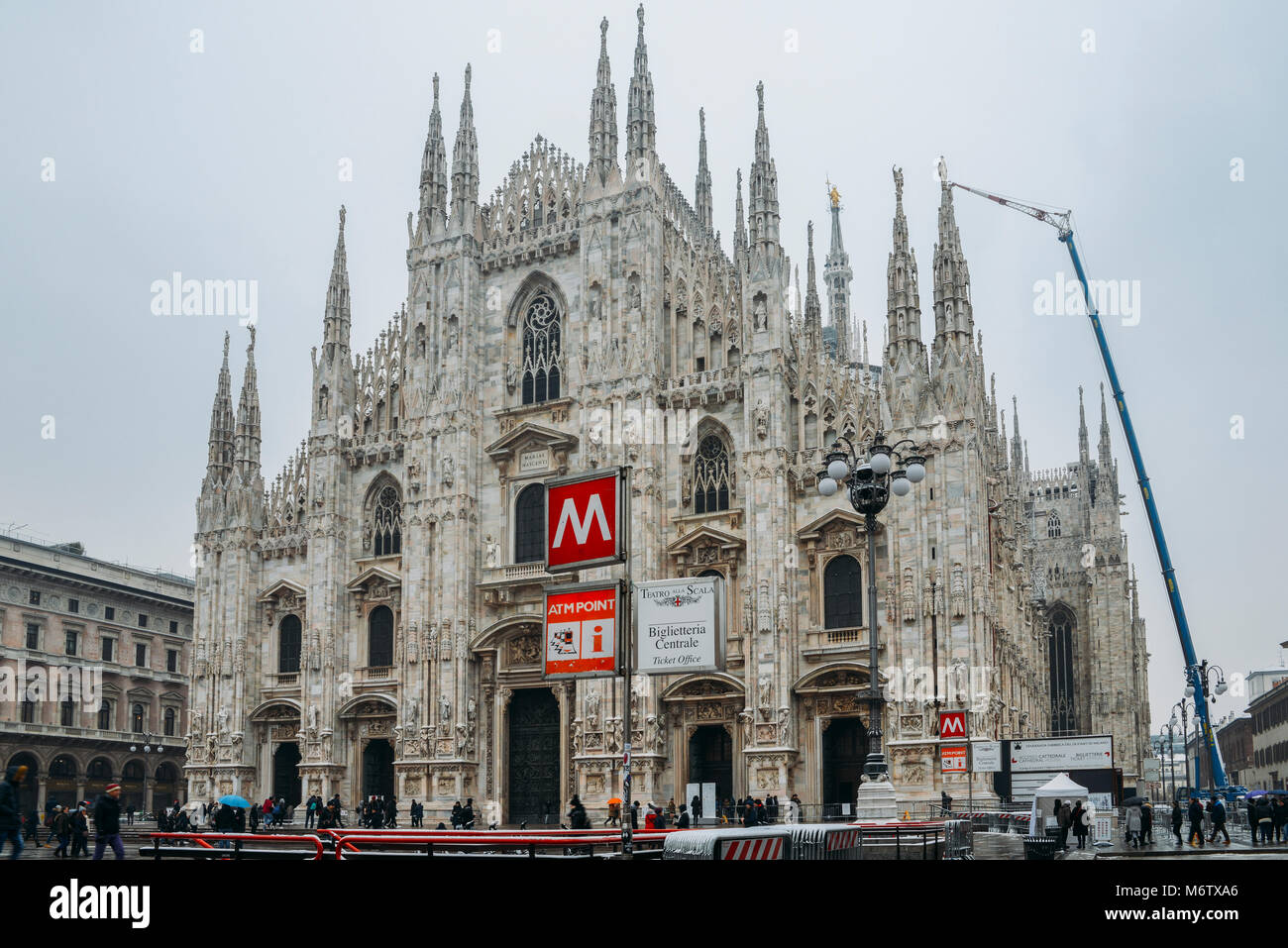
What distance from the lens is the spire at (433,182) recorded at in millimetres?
48219

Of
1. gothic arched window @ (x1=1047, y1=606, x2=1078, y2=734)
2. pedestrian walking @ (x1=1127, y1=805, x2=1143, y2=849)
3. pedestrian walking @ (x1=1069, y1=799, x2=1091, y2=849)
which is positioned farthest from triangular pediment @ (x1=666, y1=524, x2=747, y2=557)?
gothic arched window @ (x1=1047, y1=606, x2=1078, y2=734)

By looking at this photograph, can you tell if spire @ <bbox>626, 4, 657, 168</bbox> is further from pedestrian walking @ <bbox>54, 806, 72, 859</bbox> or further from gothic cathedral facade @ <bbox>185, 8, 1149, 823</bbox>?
pedestrian walking @ <bbox>54, 806, 72, 859</bbox>

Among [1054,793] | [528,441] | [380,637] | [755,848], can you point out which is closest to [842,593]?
[1054,793]

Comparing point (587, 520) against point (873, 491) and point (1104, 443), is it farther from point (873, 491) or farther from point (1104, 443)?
point (1104, 443)

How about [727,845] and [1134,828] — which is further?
[1134,828]

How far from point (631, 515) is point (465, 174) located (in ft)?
52.4

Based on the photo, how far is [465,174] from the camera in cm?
4766

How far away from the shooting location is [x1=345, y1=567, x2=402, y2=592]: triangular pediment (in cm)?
4578

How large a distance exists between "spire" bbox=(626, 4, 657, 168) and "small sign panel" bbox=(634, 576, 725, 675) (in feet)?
84.2

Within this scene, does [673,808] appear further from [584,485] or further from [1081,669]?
[1081,669]

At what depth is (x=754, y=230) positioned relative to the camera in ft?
135

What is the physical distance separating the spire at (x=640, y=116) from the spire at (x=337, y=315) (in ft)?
42.9

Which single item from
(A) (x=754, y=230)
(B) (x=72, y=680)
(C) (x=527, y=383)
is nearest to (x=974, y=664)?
(A) (x=754, y=230)
